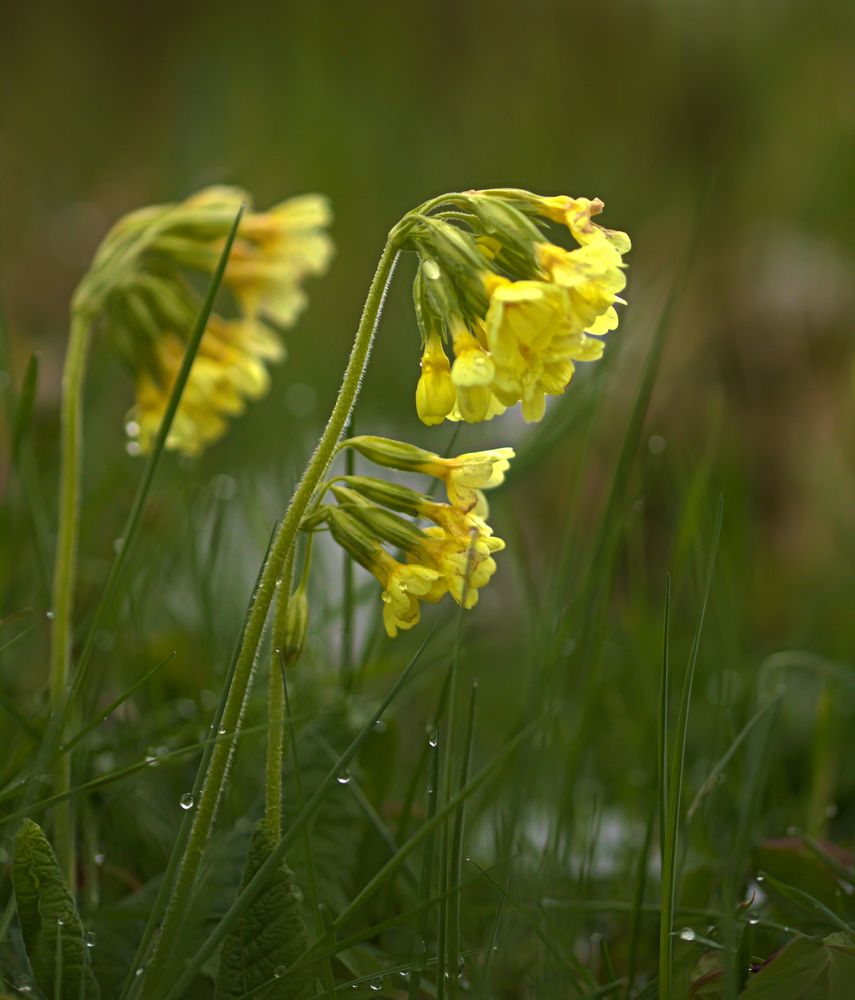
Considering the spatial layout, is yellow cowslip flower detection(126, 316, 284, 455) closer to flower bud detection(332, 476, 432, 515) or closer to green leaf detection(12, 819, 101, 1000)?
flower bud detection(332, 476, 432, 515)

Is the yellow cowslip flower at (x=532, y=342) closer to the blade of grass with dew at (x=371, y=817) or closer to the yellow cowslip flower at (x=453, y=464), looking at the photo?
the yellow cowslip flower at (x=453, y=464)

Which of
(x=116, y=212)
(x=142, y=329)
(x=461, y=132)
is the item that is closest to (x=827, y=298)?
(x=461, y=132)

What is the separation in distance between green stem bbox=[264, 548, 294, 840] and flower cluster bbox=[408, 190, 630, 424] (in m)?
0.22

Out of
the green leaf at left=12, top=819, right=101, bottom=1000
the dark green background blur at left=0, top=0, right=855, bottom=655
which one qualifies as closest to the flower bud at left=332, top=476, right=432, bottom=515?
the green leaf at left=12, top=819, right=101, bottom=1000

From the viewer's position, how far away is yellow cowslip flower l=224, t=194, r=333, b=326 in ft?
5.90

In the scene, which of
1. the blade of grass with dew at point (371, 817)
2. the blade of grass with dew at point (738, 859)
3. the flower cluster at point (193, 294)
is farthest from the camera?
the flower cluster at point (193, 294)

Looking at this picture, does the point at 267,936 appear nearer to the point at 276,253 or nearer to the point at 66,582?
the point at 66,582

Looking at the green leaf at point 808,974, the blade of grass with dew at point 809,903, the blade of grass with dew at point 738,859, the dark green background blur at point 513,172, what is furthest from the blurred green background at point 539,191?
the green leaf at point 808,974

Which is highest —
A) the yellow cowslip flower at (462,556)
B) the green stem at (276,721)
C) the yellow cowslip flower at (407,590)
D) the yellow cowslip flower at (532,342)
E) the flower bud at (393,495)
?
the yellow cowslip flower at (532,342)

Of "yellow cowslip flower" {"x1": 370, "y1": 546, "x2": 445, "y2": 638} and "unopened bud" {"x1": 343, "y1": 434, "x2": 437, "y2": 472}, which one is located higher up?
"unopened bud" {"x1": 343, "y1": 434, "x2": 437, "y2": 472}

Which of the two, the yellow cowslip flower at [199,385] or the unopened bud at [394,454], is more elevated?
the unopened bud at [394,454]

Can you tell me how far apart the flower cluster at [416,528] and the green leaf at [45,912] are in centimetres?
38

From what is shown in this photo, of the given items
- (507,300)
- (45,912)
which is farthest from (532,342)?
(45,912)

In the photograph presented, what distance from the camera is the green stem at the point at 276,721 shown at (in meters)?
1.10
